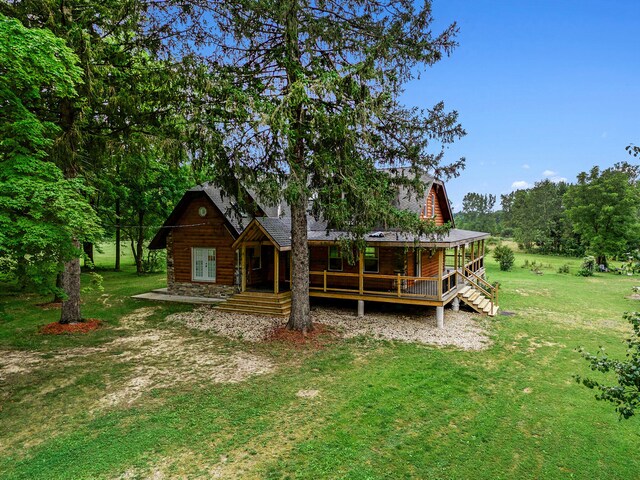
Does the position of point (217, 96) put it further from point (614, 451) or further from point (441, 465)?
point (614, 451)

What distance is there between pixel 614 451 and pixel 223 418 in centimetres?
688

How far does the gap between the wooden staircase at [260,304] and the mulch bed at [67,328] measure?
4884 mm

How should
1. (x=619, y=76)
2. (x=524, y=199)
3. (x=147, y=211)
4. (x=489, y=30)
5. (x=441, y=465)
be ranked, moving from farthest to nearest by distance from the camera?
(x=524, y=199)
(x=147, y=211)
(x=619, y=76)
(x=489, y=30)
(x=441, y=465)

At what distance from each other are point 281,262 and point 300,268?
644 centimetres

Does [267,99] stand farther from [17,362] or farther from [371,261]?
[17,362]

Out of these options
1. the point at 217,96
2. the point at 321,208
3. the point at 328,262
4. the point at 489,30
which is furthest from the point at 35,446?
the point at 489,30

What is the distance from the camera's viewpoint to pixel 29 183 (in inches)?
253

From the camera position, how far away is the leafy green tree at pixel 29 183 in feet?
20.5

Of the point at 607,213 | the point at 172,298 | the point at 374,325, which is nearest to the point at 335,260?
the point at 374,325

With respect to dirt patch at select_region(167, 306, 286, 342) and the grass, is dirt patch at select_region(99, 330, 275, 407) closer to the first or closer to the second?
the grass

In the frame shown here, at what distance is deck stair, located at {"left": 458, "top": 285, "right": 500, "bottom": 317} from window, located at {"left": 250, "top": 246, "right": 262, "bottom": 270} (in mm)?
9799

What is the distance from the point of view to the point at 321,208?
421 inches

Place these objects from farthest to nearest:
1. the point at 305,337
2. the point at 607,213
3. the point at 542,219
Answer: the point at 542,219 < the point at 607,213 < the point at 305,337

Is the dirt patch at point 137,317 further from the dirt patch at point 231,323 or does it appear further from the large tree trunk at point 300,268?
the large tree trunk at point 300,268
